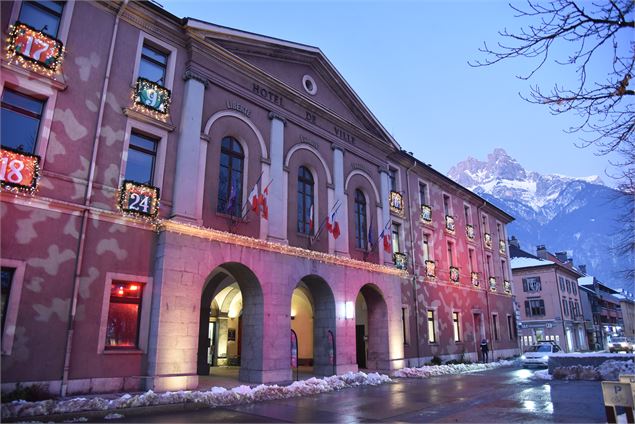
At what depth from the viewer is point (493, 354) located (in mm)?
33812

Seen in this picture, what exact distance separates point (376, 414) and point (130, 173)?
415 inches

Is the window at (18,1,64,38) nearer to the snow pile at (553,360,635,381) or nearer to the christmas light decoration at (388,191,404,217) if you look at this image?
the christmas light decoration at (388,191,404,217)

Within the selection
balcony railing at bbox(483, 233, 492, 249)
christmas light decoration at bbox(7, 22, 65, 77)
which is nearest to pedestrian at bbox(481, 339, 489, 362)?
balcony railing at bbox(483, 233, 492, 249)

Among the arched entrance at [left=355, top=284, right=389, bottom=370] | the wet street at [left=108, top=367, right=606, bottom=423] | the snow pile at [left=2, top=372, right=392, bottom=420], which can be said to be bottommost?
the wet street at [left=108, top=367, right=606, bottom=423]

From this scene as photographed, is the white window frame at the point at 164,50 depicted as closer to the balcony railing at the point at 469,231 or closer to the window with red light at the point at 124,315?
the window with red light at the point at 124,315

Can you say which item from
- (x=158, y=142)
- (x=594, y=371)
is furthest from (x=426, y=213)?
(x=158, y=142)

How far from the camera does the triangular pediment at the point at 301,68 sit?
17.9 m

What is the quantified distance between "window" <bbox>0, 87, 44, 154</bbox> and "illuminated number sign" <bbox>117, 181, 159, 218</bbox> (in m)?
2.68

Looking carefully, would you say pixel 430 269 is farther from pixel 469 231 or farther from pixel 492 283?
pixel 492 283

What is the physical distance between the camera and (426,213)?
2962cm

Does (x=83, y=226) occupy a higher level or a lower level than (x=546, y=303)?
lower

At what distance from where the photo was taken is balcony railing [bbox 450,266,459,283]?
3082cm

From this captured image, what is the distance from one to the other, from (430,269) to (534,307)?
3675cm

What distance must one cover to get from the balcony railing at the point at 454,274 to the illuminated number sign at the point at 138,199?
22488 millimetres
